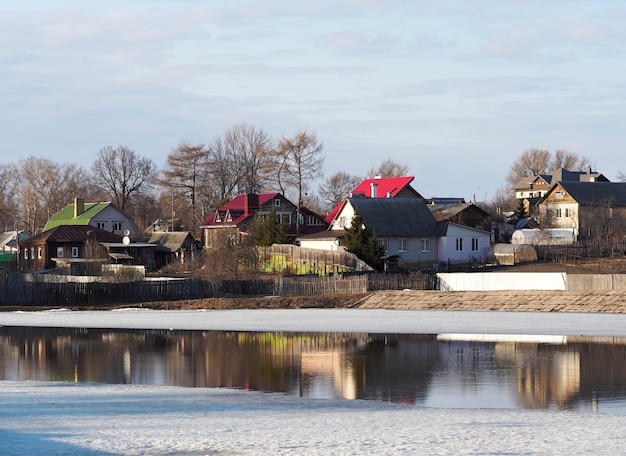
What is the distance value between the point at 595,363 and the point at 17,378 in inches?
642

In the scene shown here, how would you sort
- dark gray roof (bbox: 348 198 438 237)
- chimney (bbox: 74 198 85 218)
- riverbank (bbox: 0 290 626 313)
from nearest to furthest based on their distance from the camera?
1. riverbank (bbox: 0 290 626 313)
2. dark gray roof (bbox: 348 198 438 237)
3. chimney (bbox: 74 198 85 218)

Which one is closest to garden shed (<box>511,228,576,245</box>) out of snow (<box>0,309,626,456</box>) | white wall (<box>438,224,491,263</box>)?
white wall (<box>438,224,491,263</box>)

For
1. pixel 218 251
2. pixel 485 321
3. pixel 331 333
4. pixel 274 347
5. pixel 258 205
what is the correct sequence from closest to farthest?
pixel 274 347 < pixel 331 333 < pixel 485 321 < pixel 218 251 < pixel 258 205

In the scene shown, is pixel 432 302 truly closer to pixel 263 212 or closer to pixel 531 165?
pixel 263 212

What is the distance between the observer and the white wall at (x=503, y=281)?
5431 cm

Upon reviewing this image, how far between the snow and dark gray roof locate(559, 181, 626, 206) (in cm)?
8151

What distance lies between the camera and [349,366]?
97.1 ft

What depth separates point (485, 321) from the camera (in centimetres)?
4362

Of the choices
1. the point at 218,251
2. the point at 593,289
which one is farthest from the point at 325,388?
the point at 218,251

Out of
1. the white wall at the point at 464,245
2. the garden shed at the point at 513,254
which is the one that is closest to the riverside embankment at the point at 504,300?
the garden shed at the point at 513,254

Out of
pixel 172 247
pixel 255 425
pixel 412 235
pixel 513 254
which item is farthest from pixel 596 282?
pixel 172 247

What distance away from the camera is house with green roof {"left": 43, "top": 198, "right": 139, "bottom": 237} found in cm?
9988

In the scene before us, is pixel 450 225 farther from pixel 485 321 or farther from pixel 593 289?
pixel 485 321

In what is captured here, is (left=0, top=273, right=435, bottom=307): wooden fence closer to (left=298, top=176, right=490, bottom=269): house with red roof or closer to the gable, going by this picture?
(left=298, top=176, right=490, bottom=269): house with red roof
